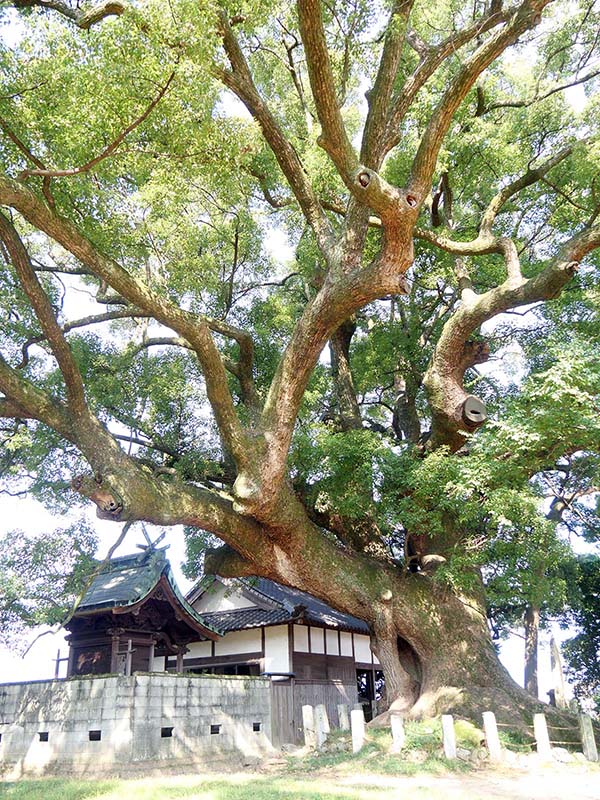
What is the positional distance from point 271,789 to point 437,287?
10442 millimetres

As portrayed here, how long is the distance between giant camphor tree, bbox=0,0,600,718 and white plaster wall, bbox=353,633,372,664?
15.3 ft

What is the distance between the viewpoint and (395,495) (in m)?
11.2

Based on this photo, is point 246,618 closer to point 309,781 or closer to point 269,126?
point 309,781

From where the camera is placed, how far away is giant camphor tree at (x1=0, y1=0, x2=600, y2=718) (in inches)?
308

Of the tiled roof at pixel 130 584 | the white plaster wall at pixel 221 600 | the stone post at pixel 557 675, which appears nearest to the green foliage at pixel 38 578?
the tiled roof at pixel 130 584

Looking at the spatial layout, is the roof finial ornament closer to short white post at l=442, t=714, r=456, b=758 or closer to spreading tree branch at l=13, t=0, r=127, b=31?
short white post at l=442, t=714, r=456, b=758

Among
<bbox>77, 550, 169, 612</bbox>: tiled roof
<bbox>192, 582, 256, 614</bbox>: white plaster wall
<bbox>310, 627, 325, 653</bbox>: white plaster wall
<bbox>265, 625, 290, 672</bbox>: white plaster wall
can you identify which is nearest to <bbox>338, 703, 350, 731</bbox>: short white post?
<bbox>265, 625, 290, 672</bbox>: white plaster wall

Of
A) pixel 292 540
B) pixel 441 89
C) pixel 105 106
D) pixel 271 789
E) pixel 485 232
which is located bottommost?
pixel 271 789

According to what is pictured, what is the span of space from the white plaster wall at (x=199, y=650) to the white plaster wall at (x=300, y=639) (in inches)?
97.3

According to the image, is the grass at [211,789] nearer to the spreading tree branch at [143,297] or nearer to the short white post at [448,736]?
the short white post at [448,736]

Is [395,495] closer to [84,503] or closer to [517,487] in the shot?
[517,487]

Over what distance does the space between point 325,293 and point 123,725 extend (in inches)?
299

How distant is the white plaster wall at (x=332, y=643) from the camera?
1590 cm

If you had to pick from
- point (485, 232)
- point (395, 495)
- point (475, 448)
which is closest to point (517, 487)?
point (475, 448)
